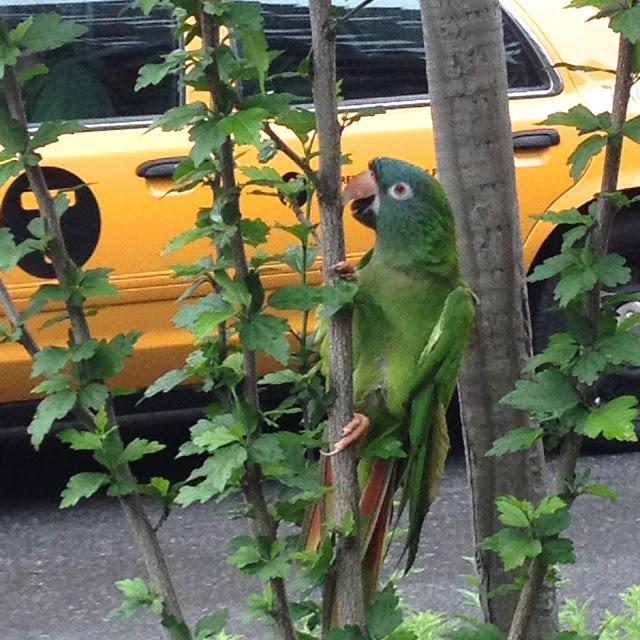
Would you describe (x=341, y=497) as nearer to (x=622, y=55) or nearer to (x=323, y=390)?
(x=323, y=390)

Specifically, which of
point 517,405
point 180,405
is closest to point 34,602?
point 180,405

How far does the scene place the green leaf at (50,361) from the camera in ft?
5.19

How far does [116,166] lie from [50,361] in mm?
2280

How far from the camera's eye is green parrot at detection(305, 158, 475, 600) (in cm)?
172

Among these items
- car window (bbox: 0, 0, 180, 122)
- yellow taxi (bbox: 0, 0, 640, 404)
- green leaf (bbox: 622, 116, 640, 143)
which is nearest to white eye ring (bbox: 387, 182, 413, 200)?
green leaf (bbox: 622, 116, 640, 143)

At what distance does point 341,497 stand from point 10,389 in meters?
2.58

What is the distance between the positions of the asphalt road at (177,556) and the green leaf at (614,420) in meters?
1.74

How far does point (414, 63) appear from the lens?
13.3ft

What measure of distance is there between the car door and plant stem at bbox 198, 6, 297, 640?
6.87 ft

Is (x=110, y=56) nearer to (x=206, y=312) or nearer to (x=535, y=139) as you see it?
(x=535, y=139)

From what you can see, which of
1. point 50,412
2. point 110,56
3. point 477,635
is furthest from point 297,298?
Result: point 110,56

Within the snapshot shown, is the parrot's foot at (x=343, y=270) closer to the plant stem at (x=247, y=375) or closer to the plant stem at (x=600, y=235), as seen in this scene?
the plant stem at (x=247, y=375)

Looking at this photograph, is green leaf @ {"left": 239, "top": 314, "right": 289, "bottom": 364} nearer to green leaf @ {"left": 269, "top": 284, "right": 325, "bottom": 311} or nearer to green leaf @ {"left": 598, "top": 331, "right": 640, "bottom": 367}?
green leaf @ {"left": 269, "top": 284, "right": 325, "bottom": 311}

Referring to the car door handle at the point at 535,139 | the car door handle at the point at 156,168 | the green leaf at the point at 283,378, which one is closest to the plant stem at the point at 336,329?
the green leaf at the point at 283,378
